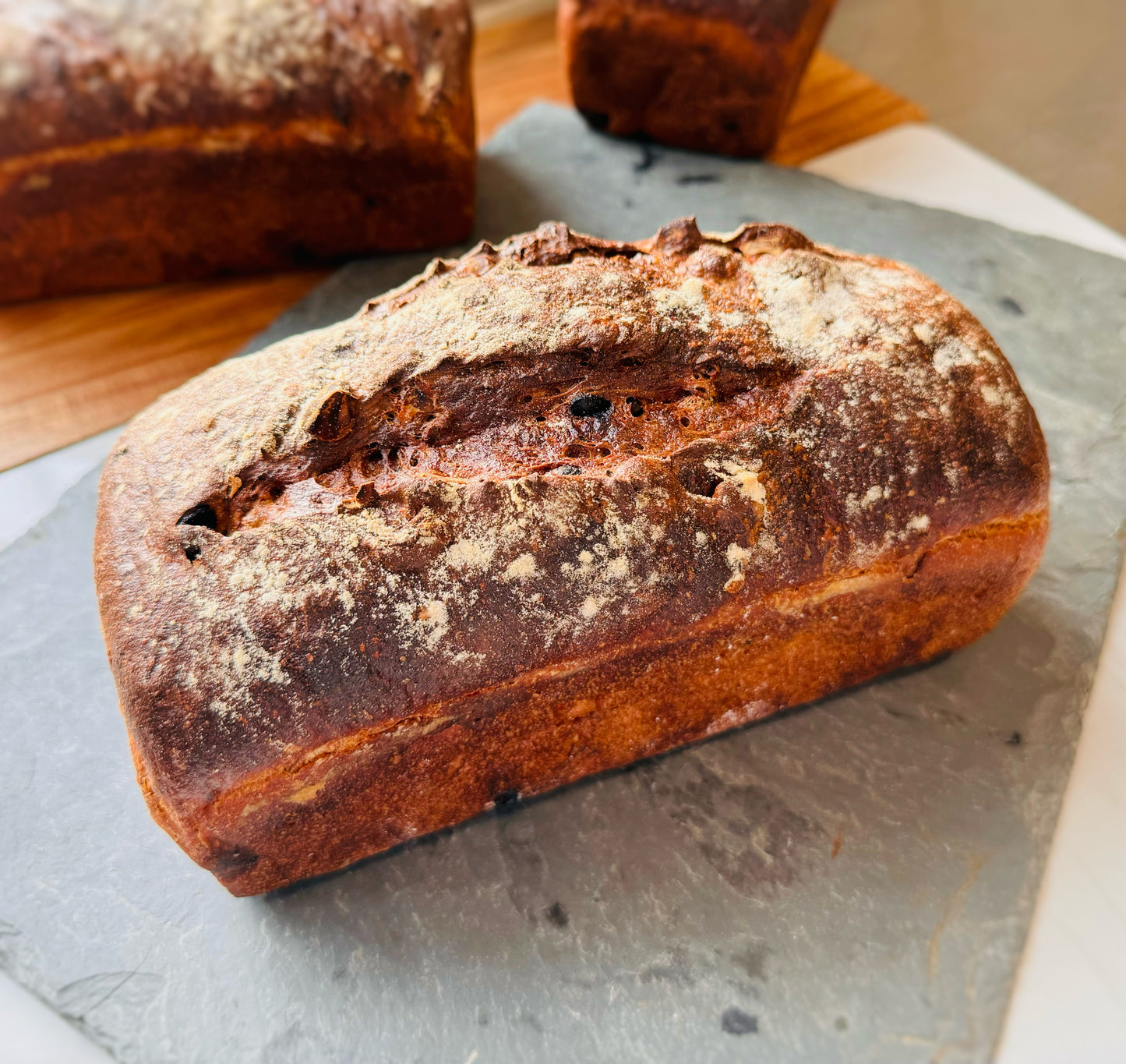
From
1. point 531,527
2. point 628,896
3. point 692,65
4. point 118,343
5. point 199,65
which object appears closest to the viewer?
point 531,527

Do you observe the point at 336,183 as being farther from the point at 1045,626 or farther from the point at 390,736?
the point at 1045,626

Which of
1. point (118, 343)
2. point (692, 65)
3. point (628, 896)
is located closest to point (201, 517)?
point (628, 896)

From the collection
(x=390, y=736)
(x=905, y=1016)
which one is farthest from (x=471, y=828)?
(x=905, y=1016)

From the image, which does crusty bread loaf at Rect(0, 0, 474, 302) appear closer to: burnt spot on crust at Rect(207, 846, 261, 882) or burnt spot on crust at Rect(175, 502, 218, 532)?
burnt spot on crust at Rect(175, 502, 218, 532)

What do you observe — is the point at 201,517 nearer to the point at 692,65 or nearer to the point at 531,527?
the point at 531,527

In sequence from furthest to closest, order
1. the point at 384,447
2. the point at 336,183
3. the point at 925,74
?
the point at 925,74 < the point at 336,183 < the point at 384,447

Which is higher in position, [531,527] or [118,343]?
[531,527]
